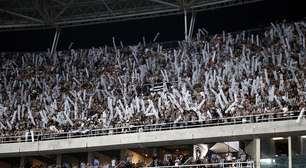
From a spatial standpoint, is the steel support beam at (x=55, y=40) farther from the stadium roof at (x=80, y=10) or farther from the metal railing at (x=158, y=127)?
the metal railing at (x=158, y=127)

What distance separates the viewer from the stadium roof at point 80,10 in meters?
47.4

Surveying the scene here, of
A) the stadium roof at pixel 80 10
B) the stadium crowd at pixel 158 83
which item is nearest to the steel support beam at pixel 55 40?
the stadium roof at pixel 80 10

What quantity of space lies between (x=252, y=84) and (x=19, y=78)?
1922 cm

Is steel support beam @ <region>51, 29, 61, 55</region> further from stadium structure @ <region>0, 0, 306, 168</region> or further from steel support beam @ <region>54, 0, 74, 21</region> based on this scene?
steel support beam @ <region>54, 0, 74, 21</region>

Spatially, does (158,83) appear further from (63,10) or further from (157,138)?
(63,10)

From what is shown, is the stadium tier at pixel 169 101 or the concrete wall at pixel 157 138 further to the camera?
the stadium tier at pixel 169 101

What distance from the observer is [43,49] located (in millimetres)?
51906

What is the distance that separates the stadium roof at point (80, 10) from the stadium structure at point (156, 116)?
85 mm

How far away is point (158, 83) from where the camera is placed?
1635 inches

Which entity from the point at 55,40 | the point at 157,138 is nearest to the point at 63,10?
the point at 55,40

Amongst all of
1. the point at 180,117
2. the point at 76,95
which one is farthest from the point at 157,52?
the point at 180,117

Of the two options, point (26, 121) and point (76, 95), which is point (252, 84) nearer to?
point (76, 95)

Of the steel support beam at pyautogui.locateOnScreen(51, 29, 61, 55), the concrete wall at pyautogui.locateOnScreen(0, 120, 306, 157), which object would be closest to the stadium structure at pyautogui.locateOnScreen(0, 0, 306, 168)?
the concrete wall at pyautogui.locateOnScreen(0, 120, 306, 157)

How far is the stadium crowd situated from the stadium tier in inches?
3.0
